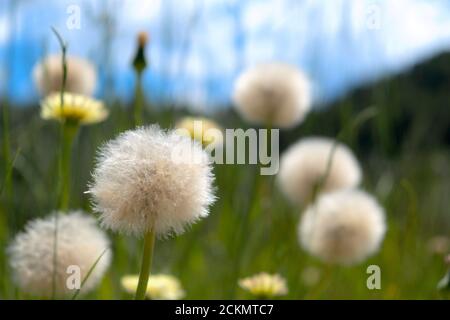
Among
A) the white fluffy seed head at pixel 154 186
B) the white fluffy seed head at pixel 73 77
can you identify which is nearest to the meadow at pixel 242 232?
Result: the white fluffy seed head at pixel 73 77

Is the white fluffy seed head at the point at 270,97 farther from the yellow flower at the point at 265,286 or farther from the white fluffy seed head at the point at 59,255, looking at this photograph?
the white fluffy seed head at the point at 59,255

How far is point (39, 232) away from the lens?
40.6 inches

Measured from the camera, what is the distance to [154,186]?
690 millimetres

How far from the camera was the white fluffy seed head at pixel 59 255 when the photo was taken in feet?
3.19

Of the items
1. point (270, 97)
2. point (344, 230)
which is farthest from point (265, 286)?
point (270, 97)

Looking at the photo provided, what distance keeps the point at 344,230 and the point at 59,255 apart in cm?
68

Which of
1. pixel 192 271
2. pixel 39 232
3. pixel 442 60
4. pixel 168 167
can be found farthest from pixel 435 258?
pixel 442 60

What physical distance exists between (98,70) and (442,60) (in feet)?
38.9

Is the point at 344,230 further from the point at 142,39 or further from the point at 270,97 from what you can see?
the point at 142,39

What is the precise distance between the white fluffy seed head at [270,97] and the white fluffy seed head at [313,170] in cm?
15

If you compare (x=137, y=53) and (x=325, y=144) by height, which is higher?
(x=325, y=144)
